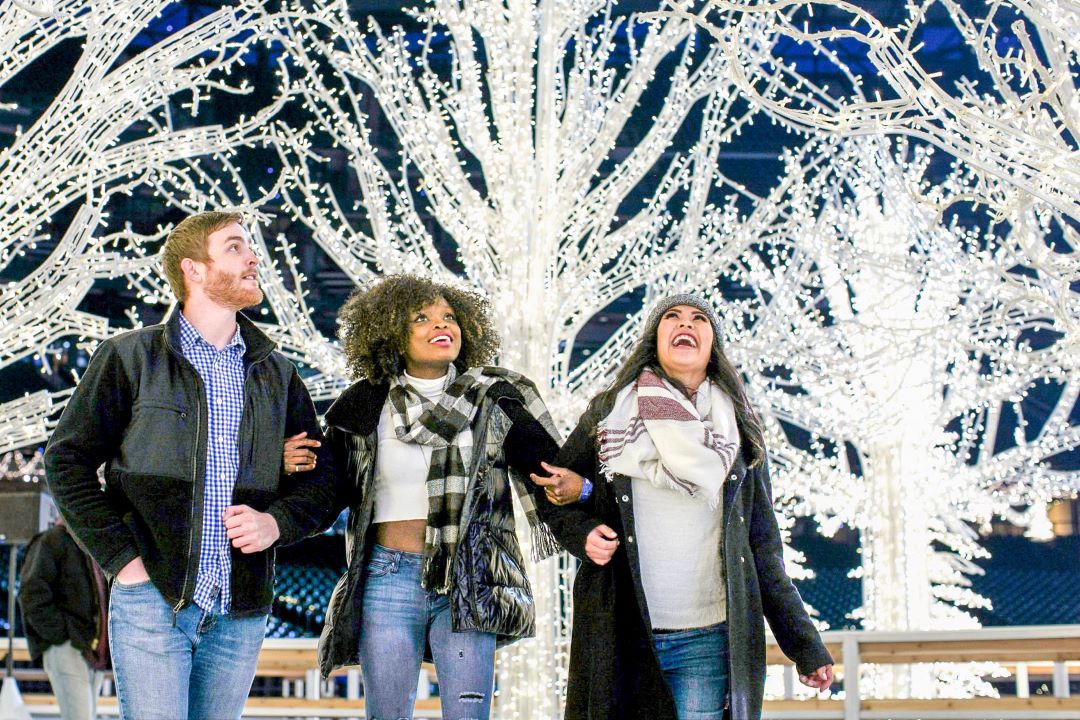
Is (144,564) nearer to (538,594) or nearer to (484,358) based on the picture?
(484,358)

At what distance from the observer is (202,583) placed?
2996 mm

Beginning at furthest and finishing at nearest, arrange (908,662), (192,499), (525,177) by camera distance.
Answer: (908,662) < (525,177) < (192,499)

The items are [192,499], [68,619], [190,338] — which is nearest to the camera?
[192,499]

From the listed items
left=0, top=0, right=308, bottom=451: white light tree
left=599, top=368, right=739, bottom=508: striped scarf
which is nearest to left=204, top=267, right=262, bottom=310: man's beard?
left=599, top=368, right=739, bottom=508: striped scarf

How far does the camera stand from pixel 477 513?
3527 millimetres

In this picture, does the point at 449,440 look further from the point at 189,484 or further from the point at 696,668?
the point at 696,668

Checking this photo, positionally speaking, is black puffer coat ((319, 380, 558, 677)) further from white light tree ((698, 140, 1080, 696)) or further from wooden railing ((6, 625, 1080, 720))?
white light tree ((698, 140, 1080, 696))

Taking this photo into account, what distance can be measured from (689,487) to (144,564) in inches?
52.2

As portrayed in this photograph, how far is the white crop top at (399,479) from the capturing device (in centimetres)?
350

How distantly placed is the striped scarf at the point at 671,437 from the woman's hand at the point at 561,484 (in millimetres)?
91

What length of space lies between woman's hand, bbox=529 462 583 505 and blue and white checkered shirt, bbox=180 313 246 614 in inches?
31.7

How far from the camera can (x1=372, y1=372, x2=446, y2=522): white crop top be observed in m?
3.50

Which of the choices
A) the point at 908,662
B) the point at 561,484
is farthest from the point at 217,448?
the point at 908,662

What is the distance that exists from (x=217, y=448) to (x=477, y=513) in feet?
2.44
